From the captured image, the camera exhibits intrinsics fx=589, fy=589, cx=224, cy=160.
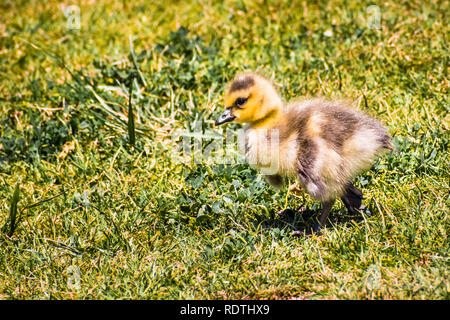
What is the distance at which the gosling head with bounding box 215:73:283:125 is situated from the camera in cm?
334

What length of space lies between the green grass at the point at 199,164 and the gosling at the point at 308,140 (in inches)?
10.7

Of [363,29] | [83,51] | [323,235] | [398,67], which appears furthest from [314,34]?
[323,235]

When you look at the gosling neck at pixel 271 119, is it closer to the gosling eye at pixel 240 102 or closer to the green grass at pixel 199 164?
the gosling eye at pixel 240 102

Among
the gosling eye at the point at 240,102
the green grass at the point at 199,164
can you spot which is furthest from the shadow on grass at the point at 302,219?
the gosling eye at the point at 240,102

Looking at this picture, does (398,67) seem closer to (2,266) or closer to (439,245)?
(439,245)

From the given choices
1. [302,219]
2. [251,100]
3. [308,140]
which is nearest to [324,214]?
[302,219]

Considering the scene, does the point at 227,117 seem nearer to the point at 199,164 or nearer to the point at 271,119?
the point at 271,119

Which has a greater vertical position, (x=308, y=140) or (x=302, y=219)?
(x=308, y=140)

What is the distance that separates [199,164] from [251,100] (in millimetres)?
892

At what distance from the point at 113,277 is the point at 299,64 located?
2.77 m

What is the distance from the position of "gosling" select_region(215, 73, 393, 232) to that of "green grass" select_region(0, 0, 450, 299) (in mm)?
271

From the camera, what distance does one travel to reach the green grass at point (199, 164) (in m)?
3.03

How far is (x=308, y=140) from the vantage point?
3205 mm

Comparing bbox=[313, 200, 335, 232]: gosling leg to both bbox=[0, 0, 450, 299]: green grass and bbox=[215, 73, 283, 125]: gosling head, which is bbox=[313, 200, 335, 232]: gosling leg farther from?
bbox=[215, 73, 283, 125]: gosling head
